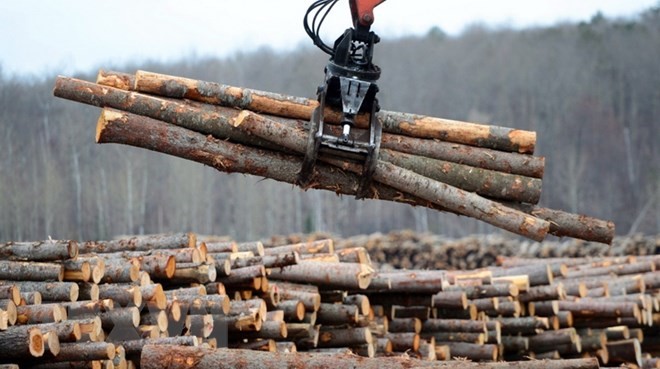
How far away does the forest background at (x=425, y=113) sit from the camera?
1000 inches

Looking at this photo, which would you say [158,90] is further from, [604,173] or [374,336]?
[604,173]

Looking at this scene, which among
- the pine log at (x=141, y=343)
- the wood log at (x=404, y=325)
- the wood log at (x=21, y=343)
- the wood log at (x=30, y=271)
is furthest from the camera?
the wood log at (x=404, y=325)

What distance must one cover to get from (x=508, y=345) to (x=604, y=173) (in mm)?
31670

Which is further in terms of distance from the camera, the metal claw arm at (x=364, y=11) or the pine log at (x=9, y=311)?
the pine log at (x=9, y=311)

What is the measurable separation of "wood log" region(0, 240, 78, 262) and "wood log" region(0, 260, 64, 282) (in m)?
0.11

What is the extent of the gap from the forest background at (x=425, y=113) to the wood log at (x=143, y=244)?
36.9 feet

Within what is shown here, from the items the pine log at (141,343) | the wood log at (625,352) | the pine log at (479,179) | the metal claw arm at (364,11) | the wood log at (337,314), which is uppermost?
the metal claw arm at (364,11)

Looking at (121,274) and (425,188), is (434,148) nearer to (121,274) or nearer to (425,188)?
(425,188)

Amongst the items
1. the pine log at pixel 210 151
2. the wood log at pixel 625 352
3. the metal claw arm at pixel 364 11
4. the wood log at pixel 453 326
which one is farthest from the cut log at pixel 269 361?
the wood log at pixel 625 352

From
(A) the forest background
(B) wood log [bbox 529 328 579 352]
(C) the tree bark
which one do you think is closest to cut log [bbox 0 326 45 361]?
(C) the tree bark

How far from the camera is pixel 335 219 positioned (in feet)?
129

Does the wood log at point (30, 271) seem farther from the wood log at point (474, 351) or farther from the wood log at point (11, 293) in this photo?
the wood log at point (474, 351)

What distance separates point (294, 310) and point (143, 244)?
1.75m

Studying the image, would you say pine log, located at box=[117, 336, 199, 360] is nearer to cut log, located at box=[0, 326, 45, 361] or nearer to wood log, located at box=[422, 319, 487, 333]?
cut log, located at box=[0, 326, 45, 361]
